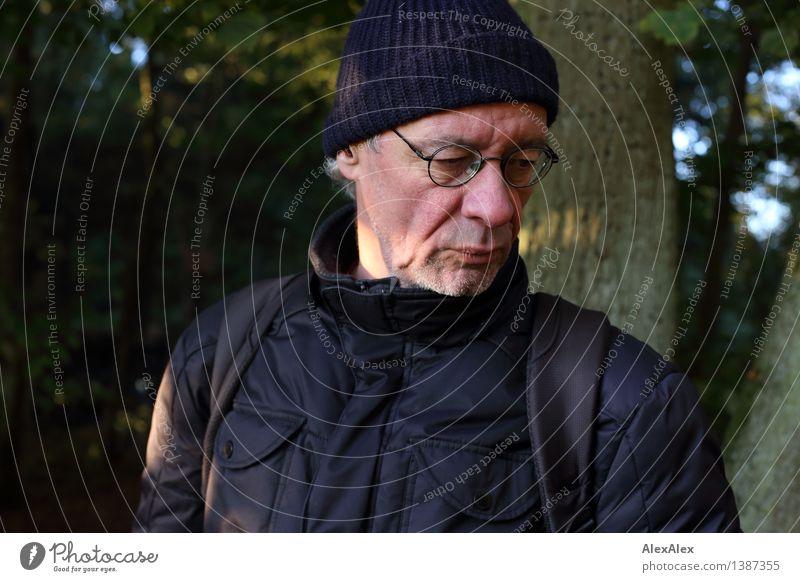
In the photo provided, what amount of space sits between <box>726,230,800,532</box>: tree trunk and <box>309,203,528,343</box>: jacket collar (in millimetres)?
1226

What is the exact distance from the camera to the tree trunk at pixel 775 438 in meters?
2.44

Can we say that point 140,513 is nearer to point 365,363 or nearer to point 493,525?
point 365,363

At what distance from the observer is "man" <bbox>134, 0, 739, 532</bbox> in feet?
5.15

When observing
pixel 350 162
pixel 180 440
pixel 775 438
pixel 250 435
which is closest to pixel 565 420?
pixel 250 435

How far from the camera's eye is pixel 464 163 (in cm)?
164

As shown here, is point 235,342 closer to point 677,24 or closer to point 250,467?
point 250,467

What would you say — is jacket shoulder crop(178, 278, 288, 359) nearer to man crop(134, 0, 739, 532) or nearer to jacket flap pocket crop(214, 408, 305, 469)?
man crop(134, 0, 739, 532)

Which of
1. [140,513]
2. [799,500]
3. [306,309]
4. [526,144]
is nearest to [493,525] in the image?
[306,309]

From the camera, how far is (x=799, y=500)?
2.44 metres

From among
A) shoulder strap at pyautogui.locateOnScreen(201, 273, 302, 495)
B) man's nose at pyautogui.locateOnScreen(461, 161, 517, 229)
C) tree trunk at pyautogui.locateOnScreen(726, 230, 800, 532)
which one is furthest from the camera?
tree trunk at pyautogui.locateOnScreen(726, 230, 800, 532)

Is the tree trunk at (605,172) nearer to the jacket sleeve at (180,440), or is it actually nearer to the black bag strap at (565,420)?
the black bag strap at (565,420)

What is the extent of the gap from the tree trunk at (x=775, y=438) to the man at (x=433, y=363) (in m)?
0.96
